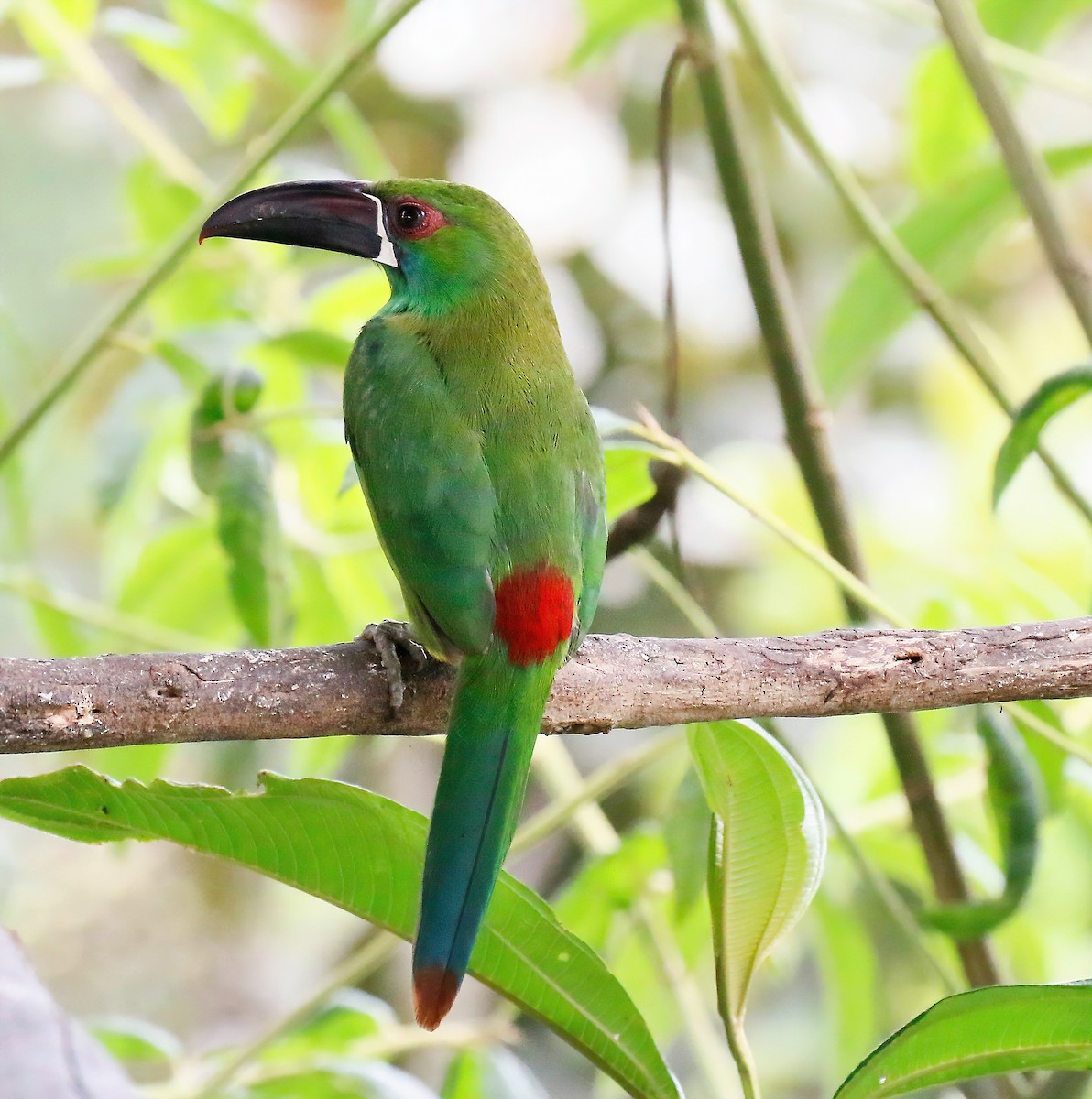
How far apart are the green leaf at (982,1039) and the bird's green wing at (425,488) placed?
23.4 inches

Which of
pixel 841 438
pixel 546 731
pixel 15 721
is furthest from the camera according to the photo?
pixel 841 438

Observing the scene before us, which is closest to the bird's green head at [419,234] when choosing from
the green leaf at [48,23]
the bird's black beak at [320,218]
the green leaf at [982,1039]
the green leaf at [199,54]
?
the bird's black beak at [320,218]

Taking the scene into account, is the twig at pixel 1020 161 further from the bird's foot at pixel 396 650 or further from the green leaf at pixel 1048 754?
the bird's foot at pixel 396 650

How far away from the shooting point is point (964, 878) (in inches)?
71.9

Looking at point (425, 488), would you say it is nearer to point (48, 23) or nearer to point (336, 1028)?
point (336, 1028)

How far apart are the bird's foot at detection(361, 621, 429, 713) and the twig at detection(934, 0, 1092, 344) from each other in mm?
960

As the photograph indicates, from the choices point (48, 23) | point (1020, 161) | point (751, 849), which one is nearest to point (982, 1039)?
point (751, 849)

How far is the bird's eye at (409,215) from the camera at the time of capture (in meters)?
2.12

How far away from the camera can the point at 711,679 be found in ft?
4.54

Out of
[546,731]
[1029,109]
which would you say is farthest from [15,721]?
[1029,109]

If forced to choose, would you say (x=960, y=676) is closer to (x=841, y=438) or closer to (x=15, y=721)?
(x=15, y=721)

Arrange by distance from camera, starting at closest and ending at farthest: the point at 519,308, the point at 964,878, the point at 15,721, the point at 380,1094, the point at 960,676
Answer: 1. the point at 15,721
2. the point at 960,676
3. the point at 380,1094
4. the point at 964,878
5. the point at 519,308

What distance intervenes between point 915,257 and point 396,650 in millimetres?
1150

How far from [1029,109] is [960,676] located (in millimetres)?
4028
